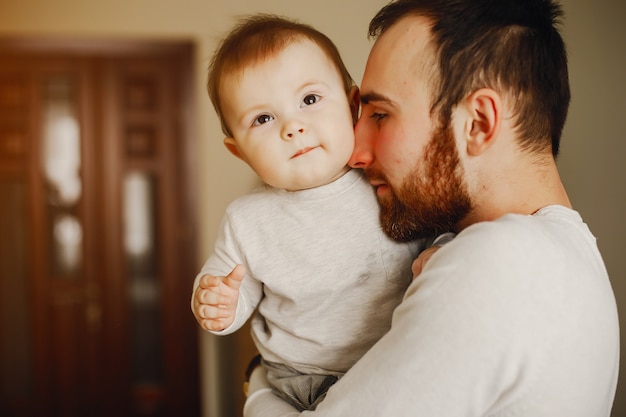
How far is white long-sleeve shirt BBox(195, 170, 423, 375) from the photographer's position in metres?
0.90

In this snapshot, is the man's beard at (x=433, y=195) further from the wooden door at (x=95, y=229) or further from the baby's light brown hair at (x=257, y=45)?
the wooden door at (x=95, y=229)

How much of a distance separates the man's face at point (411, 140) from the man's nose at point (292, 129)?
4.5 inches

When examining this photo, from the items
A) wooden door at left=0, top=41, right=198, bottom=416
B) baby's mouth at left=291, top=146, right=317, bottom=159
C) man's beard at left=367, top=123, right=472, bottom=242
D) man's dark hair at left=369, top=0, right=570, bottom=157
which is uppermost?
man's dark hair at left=369, top=0, right=570, bottom=157

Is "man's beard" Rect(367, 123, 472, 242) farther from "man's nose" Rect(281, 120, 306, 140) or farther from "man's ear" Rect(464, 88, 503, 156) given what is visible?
"man's nose" Rect(281, 120, 306, 140)

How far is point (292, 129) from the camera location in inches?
33.6

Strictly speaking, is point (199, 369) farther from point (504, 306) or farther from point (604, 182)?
point (504, 306)

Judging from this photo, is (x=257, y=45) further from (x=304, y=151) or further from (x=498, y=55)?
(x=498, y=55)

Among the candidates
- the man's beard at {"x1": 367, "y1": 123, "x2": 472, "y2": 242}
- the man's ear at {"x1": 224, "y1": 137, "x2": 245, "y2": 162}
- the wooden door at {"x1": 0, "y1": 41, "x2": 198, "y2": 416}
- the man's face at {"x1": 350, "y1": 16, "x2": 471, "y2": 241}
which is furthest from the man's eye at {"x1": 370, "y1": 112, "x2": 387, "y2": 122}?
the wooden door at {"x1": 0, "y1": 41, "x2": 198, "y2": 416}

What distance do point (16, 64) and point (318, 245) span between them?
118 inches

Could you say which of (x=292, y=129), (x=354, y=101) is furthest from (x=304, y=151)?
(x=354, y=101)

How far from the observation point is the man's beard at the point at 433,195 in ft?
2.67

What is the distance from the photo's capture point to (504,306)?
0.62 m

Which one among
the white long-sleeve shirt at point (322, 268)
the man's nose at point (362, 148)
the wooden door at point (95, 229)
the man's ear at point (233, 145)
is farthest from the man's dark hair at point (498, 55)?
the wooden door at point (95, 229)

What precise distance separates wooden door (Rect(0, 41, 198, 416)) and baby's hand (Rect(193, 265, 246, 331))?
2.41m
